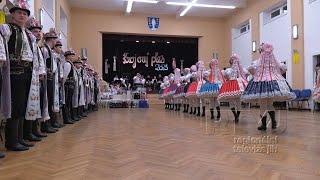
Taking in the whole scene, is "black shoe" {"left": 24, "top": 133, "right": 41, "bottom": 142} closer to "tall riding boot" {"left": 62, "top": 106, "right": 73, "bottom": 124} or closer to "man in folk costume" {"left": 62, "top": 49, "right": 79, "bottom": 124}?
"man in folk costume" {"left": 62, "top": 49, "right": 79, "bottom": 124}

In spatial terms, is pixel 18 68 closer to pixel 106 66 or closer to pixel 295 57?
pixel 295 57

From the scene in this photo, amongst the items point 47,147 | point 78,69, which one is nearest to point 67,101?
point 78,69

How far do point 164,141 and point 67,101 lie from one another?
9.69 feet

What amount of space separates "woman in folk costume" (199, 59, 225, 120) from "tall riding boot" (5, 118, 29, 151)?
152 inches

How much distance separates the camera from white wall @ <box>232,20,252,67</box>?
15.1 m

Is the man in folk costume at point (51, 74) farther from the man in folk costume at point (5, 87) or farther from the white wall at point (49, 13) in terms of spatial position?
the white wall at point (49, 13)

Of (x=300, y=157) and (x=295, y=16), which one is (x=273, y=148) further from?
(x=295, y=16)

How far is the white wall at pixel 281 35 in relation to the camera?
11.8m

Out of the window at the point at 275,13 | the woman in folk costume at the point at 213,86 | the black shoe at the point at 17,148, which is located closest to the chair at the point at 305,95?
the window at the point at 275,13

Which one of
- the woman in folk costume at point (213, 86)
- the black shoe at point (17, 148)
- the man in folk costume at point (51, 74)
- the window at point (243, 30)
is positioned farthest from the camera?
the window at point (243, 30)

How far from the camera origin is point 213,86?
19.8ft

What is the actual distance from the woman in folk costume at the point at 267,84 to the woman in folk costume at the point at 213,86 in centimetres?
171

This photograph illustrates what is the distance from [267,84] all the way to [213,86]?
6.88ft

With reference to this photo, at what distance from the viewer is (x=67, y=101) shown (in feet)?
18.7
